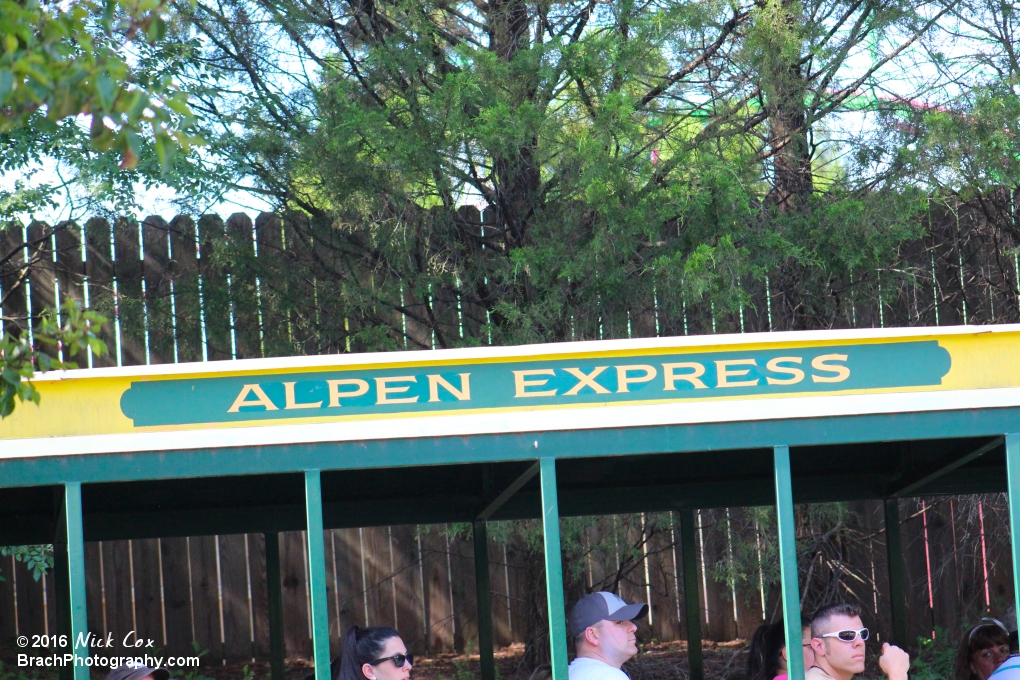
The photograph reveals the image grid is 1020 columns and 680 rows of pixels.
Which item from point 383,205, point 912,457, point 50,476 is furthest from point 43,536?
point 912,457

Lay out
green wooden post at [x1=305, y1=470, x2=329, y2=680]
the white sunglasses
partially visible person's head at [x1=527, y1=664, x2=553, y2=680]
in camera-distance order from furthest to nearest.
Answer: partially visible person's head at [x1=527, y1=664, x2=553, y2=680] → the white sunglasses → green wooden post at [x1=305, y1=470, x2=329, y2=680]

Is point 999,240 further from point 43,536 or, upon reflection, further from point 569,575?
point 43,536

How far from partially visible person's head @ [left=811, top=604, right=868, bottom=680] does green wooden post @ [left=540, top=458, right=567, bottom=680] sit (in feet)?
3.96

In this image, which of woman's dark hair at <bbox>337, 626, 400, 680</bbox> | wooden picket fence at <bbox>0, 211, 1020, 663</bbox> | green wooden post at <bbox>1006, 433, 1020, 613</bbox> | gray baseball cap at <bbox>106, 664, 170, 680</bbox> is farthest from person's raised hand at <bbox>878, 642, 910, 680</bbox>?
wooden picket fence at <bbox>0, 211, 1020, 663</bbox>

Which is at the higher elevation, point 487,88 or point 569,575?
point 487,88

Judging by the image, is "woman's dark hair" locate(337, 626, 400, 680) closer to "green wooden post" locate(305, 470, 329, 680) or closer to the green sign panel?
"green wooden post" locate(305, 470, 329, 680)

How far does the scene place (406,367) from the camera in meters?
4.29

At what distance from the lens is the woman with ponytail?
4.58 meters

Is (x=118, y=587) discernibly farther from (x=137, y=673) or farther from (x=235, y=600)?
(x=137, y=673)

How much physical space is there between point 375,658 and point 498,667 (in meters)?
3.47

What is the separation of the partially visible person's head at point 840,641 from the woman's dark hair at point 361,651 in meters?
1.75

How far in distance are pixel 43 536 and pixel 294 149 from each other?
284 centimetres

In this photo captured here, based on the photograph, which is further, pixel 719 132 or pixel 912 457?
pixel 719 132

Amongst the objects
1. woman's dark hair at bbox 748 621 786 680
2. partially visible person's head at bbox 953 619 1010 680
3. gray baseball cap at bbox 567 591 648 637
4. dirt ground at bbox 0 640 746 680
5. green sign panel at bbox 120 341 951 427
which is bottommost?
dirt ground at bbox 0 640 746 680
